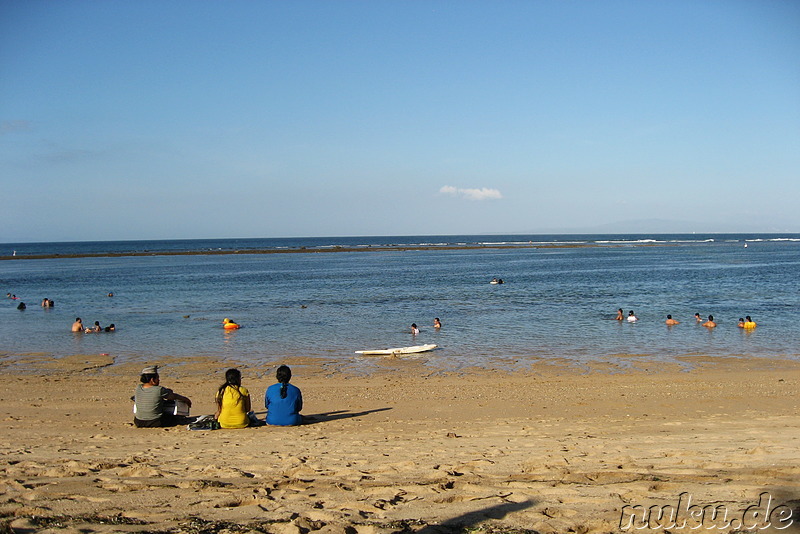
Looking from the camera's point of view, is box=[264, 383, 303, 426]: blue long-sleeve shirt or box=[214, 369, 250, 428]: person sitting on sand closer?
box=[214, 369, 250, 428]: person sitting on sand

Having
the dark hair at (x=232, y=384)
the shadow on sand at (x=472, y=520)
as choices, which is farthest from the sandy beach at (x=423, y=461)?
the dark hair at (x=232, y=384)

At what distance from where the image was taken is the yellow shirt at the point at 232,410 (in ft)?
31.7

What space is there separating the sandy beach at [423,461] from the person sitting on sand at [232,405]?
34cm

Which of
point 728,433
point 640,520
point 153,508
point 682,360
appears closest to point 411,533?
point 640,520

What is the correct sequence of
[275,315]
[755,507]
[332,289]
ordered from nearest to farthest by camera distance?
[755,507]
[275,315]
[332,289]

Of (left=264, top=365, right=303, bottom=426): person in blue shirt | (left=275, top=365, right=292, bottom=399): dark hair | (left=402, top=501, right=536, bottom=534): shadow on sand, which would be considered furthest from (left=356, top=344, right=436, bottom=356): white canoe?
(left=402, top=501, right=536, bottom=534): shadow on sand

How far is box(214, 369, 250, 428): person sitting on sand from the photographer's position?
9.66m

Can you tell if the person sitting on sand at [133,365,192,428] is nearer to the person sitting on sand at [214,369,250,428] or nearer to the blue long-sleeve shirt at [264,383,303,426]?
the person sitting on sand at [214,369,250,428]

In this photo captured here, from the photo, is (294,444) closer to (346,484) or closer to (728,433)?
(346,484)

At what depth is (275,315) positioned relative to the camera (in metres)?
29.2

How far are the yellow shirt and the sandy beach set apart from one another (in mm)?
333

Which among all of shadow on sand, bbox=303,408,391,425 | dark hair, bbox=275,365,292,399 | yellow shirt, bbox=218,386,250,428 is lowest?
shadow on sand, bbox=303,408,391,425

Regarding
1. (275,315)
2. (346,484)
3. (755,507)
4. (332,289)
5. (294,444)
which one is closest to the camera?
(755,507)

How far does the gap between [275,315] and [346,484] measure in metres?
23.7
